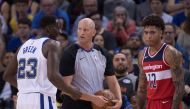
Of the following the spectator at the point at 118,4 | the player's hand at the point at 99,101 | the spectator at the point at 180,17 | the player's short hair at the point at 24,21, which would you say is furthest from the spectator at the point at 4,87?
the player's hand at the point at 99,101

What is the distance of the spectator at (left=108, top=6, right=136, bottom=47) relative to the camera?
42.8 ft

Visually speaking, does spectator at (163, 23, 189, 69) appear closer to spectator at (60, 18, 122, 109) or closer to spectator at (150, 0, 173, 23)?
spectator at (150, 0, 173, 23)

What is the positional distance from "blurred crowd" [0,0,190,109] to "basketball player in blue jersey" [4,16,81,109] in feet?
10.6

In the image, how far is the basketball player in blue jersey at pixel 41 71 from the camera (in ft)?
24.0

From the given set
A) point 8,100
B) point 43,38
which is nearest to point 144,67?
point 43,38

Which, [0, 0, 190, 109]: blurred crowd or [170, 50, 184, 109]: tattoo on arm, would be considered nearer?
[170, 50, 184, 109]: tattoo on arm

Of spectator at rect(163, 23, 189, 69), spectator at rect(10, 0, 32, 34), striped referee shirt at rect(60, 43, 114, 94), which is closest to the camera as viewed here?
striped referee shirt at rect(60, 43, 114, 94)

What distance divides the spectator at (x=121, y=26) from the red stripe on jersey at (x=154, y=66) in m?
4.89

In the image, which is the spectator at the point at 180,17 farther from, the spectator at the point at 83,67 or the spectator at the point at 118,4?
the spectator at the point at 83,67

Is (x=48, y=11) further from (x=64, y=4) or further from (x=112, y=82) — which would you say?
(x=112, y=82)

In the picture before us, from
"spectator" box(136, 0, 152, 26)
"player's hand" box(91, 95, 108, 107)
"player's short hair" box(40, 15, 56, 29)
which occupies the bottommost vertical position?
"player's hand" box(91, 95, 108, 107)

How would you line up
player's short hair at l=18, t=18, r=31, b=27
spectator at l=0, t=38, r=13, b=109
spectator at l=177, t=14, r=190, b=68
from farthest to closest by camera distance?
player's short hair at l=18, t=18, r=31, b=27, spectator at l=177, t=14, r=190, b=68, spectator at l=0, t=38, r=13, b=109

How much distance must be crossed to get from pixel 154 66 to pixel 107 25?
5.70m

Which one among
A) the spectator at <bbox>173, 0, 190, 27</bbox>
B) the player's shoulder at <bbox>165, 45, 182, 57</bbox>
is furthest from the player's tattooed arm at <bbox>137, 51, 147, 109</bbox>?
the spectator at <bbox>173, 0, 190, 27</bbox>
